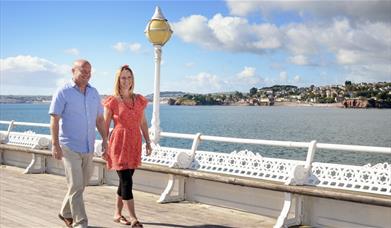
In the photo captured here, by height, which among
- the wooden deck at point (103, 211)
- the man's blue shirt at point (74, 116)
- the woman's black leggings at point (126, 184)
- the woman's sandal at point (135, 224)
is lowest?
the wooden deck at point (103, 211)

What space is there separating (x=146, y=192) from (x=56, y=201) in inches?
53.7

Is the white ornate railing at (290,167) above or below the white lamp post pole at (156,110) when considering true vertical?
below

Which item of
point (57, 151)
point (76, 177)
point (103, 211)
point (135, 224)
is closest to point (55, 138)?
point (57, 151)

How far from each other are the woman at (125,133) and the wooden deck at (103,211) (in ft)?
1.75

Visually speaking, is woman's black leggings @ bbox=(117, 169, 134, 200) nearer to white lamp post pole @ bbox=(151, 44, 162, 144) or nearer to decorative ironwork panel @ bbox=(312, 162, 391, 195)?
decorative ironwork panel @ bbox=(312, 162, 391, 195)

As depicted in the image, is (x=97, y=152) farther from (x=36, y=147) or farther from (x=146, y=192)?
(x=36, y=147)

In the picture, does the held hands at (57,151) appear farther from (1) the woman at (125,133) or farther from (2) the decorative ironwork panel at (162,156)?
(2) the decorative ironwork panel at (162,156)

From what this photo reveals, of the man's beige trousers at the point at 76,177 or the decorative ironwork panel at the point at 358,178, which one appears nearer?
the man's beige trousers at the point at 76,177

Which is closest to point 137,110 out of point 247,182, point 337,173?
point 247,182

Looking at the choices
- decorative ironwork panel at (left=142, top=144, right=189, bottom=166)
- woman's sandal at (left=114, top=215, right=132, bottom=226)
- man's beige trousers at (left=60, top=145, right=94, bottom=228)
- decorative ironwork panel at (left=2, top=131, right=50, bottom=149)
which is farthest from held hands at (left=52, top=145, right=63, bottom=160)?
decorative ironwork panel at (left=2, top=131, right=50, bottom=149)

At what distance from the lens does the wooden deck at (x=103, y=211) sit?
19.7ft

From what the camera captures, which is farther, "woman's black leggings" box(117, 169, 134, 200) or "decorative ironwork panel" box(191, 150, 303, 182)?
"decorative ironwork panel" box(191, 150, 303, 182)

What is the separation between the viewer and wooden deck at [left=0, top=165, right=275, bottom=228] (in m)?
6.00

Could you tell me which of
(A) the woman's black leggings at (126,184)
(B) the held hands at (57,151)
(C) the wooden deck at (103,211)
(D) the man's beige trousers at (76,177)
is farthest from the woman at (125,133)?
(B) the held hands at (57,151)
